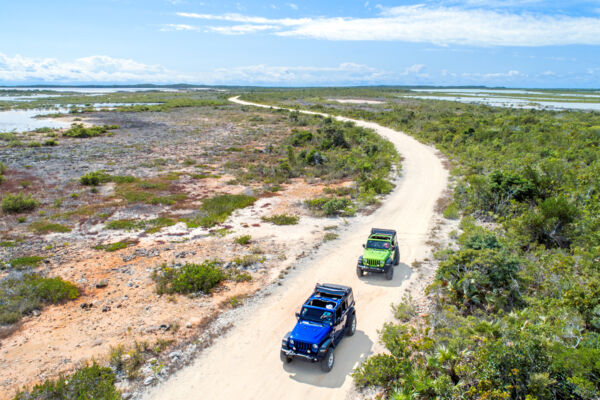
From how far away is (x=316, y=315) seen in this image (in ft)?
35.0

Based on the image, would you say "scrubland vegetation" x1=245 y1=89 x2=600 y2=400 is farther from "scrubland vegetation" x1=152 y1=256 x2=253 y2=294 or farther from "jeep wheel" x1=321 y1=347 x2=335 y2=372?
"scrubland vegetation" x1=152 y1=256 x2=253 y2=294

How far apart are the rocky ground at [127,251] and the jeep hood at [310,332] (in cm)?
342

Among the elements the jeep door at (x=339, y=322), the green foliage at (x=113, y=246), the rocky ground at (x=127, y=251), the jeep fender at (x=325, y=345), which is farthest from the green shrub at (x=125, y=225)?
the jeep fender at (x=325, y=345)

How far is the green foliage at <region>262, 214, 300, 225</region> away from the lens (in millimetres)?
22266

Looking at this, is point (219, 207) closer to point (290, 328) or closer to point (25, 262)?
point (25, 262)

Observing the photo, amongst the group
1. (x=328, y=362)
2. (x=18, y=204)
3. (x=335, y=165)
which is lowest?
(x=328, y=362)

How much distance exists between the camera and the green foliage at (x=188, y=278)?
47.7 ft

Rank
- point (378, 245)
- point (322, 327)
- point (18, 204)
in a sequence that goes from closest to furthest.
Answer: point (322, 327)
point (378, 245)
point (18, 204)

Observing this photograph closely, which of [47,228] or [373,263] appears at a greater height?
[373,263]

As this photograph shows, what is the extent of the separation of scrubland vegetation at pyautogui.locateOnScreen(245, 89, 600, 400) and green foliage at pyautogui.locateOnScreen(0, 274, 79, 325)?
12.1 m

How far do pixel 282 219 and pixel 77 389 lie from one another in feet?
48.5

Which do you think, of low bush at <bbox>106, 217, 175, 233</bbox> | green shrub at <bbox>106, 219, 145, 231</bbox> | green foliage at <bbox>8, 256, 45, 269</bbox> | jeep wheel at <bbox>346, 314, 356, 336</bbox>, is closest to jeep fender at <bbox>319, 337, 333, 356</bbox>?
jeep wheel at <bbox>346, 314, 356, 336</bbox>

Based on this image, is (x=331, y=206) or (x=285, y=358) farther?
(x=331, y=206)

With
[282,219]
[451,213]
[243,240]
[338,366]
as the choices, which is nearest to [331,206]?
[282,219]
